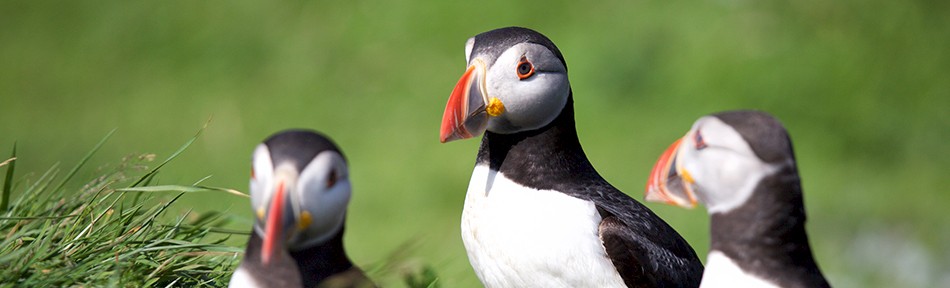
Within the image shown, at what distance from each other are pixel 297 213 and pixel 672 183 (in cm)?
106

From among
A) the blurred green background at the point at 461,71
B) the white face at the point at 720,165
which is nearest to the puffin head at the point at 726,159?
the white face at the point at 720,165

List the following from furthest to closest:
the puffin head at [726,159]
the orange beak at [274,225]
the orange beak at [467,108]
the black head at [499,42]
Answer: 1. the black head at [499,42]
2. the orange beak at [467,108]
3. the puffin head at [726,159]
4. the orange beak at [274,225]

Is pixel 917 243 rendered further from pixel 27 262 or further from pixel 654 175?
pixel 27 262

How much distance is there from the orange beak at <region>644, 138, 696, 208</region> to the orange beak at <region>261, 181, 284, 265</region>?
1084mm

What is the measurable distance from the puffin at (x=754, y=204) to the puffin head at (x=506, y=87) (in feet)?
2.48

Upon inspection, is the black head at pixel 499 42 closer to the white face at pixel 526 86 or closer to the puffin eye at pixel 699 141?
the white face at pixel 526 86

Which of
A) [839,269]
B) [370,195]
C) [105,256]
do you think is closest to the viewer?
[105,256]

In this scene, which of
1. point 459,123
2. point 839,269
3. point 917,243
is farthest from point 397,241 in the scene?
point 459,123

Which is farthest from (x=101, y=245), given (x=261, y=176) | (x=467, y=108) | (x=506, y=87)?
(x=506, y=87)

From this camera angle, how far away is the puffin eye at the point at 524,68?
4129 millimetres

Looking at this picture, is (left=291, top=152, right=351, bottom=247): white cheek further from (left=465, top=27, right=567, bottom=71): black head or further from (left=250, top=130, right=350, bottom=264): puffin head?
(left=465, top=27, right=567, bottom=71): black head

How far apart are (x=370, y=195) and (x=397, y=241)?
2.03 feet

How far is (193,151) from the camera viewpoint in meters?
9.18

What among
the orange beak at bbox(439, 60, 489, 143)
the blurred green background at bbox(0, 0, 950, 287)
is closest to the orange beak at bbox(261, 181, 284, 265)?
the orange beak at bbox(439, 60, 489, 143)
